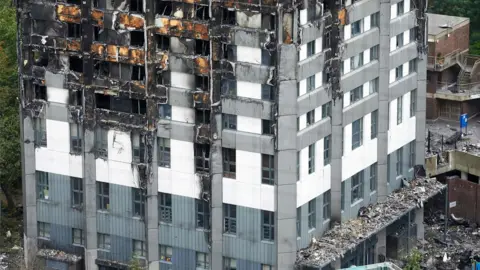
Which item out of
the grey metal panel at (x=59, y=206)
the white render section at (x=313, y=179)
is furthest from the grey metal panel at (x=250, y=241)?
the grey metal panel at (x=59, y=206)

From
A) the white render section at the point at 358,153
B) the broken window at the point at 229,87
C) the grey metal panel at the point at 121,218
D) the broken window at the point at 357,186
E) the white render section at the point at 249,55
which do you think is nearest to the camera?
the white render section at the point at 249,55

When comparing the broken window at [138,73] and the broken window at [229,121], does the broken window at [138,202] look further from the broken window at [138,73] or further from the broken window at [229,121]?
the broken window at [229,121]

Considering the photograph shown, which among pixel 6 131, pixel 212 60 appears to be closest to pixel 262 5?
pixel 212 60

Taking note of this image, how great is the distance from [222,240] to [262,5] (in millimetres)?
17419

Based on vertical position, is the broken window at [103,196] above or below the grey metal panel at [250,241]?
above

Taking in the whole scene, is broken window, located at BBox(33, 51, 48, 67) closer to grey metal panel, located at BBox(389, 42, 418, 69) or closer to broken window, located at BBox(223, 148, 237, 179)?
broken window, located at BBox(223, 148, 237, 179)

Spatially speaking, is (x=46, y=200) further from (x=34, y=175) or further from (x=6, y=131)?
(x=6, y=131)

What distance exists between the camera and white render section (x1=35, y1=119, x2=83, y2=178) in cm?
13275

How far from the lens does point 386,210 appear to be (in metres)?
138

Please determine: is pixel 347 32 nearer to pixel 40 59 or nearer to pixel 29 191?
pixel 40 59

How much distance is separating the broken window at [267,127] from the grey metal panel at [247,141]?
0.31 meters

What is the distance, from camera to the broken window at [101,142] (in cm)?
13138

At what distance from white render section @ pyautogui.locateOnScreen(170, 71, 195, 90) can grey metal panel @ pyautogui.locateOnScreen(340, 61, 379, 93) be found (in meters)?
11.2

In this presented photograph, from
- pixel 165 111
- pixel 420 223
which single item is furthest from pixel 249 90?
pixel 420 223
